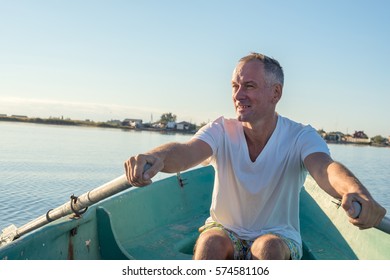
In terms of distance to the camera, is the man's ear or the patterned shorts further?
the man's ear

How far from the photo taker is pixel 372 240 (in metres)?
4.73

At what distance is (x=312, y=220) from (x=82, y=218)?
12.0 feet

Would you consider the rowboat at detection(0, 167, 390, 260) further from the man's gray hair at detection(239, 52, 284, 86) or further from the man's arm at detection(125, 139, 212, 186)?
the man's gray hair at detection(239, 52, 284, 86)

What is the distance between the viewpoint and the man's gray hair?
325 cm

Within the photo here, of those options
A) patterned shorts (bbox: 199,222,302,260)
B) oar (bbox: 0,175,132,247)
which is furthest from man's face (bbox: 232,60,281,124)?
oar (bbox: 0,175,132,247)

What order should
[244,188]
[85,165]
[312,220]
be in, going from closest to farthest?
[244,188]
[312,220]
[85,165]

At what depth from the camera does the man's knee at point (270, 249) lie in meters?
2.73

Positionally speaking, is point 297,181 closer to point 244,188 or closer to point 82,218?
point 244,188

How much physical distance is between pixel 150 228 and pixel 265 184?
255cm

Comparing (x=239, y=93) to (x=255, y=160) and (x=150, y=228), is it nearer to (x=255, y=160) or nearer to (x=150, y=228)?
(x=255, y=160)

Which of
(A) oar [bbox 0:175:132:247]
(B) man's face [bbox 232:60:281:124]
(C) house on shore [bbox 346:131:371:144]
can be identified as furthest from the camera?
(C) house on shore [bbox 346:131:371:144]

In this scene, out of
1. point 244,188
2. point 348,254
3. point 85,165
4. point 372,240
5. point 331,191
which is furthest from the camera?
point 85,165

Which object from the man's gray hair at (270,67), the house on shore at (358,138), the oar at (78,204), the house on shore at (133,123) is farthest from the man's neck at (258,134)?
the house on shore at (358,138)

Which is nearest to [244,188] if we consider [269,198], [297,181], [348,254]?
[269,198]
